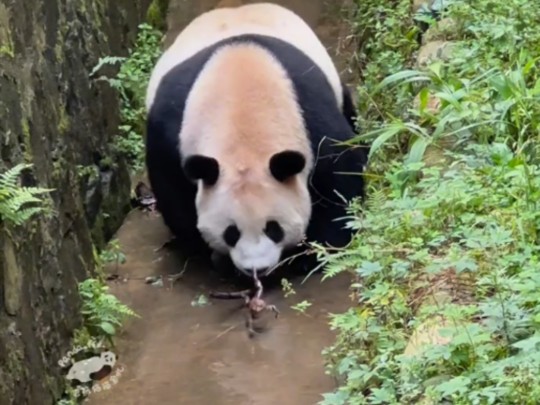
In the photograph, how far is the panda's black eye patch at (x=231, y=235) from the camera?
5.64 m

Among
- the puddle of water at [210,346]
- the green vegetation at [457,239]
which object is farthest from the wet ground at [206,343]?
the green vegetation at [457,239]

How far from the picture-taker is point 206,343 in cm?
539

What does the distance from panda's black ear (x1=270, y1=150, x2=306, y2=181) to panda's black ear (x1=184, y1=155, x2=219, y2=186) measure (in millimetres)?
302

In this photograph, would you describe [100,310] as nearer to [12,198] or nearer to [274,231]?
[274,231]

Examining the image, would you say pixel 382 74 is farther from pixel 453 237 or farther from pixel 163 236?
pixel 453 237

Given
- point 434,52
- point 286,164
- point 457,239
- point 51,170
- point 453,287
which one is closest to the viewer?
point 453,287

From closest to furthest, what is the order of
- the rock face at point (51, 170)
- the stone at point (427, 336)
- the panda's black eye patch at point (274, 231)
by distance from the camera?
the stone at point (427, 336), the rock face at point (51, 170), the panda's black eye patch at point (274, 231)

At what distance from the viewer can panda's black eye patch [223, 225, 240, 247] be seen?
564cm

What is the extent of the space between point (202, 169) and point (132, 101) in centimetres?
223

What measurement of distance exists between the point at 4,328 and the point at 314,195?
90.0 inches

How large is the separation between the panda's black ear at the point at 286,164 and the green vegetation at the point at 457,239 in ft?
1.31

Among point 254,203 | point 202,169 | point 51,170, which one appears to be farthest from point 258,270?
point 51,170

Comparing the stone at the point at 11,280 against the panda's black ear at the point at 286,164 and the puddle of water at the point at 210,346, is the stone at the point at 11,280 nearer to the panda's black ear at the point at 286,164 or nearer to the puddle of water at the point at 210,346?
the puddle of water at the point at 210,346

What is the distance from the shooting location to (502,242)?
12.2ft
